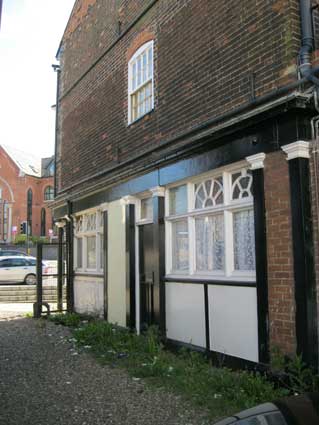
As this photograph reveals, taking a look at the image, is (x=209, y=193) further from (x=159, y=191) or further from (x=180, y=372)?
(x=180, y=372)

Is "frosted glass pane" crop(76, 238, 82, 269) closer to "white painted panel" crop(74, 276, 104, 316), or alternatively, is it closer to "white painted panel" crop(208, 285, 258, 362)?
"white painted panel" crop(74, 276, 104, 316)

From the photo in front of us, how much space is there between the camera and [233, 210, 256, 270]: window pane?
6.63 metres

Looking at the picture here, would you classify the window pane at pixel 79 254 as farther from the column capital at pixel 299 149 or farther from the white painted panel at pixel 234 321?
the column capital at pixel 299 149

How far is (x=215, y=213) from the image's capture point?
24.1 feet

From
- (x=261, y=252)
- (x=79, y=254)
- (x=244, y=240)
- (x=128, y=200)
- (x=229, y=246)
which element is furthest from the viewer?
(x=79, y=254)

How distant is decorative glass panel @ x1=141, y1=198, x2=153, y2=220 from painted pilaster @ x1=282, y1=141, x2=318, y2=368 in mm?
4076

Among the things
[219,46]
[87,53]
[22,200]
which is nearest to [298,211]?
[219,46]

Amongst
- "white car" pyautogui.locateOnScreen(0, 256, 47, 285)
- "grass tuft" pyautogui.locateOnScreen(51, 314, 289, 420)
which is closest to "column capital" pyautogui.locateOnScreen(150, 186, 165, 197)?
"grass tuft" pyautogui.locateOnScreen(51, 314, 289, 420)

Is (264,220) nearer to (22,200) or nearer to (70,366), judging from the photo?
(70,366)

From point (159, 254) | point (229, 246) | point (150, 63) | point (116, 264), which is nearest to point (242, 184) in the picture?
point (229, 246)

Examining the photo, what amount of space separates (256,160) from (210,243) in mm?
1771

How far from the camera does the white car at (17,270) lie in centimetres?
2320

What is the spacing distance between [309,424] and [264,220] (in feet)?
13.2

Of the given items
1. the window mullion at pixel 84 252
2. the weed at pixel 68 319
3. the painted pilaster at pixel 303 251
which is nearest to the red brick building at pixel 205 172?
the painted pilaster at pixel 303 251
